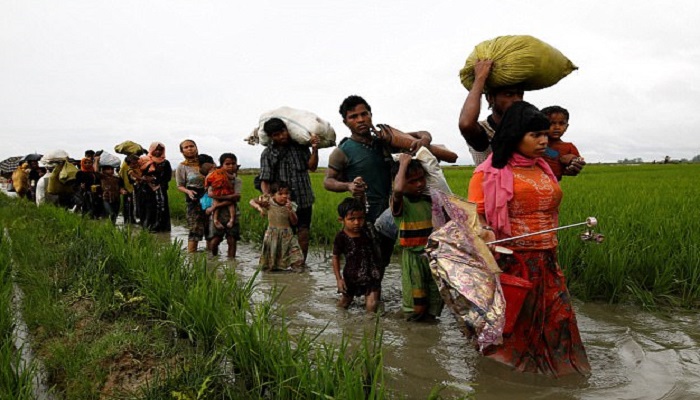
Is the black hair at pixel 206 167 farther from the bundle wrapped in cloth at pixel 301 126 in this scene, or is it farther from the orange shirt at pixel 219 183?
the bundle wrapped in cloth at pixel 301 126

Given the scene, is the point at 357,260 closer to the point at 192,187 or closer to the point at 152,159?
the point at 192,187

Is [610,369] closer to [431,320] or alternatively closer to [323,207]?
[431,320]

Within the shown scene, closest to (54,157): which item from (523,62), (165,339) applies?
(165,339)

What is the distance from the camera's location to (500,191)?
104 inches

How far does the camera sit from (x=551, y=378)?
8.64 ft

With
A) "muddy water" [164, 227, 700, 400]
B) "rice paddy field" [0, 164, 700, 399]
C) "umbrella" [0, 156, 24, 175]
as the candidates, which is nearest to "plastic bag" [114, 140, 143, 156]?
"rice paddy field" [0, 164, 700, 399]

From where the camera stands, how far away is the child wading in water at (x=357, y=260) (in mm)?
4008

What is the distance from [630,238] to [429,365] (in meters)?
2.74

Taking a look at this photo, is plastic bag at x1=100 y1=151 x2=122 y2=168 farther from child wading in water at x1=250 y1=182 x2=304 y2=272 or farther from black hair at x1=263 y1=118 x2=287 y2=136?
black hair at x1=263 y1=118 x2=287 y2=136

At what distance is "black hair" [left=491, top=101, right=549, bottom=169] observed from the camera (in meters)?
2.52

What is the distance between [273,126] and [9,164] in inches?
636

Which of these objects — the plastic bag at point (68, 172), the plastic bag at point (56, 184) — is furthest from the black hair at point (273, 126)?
the plastic bag at point (56, 184)

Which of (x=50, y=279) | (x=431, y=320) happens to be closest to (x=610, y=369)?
(x=431, y=320)

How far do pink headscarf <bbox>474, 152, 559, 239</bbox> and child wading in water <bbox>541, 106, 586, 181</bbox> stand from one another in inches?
16.7
